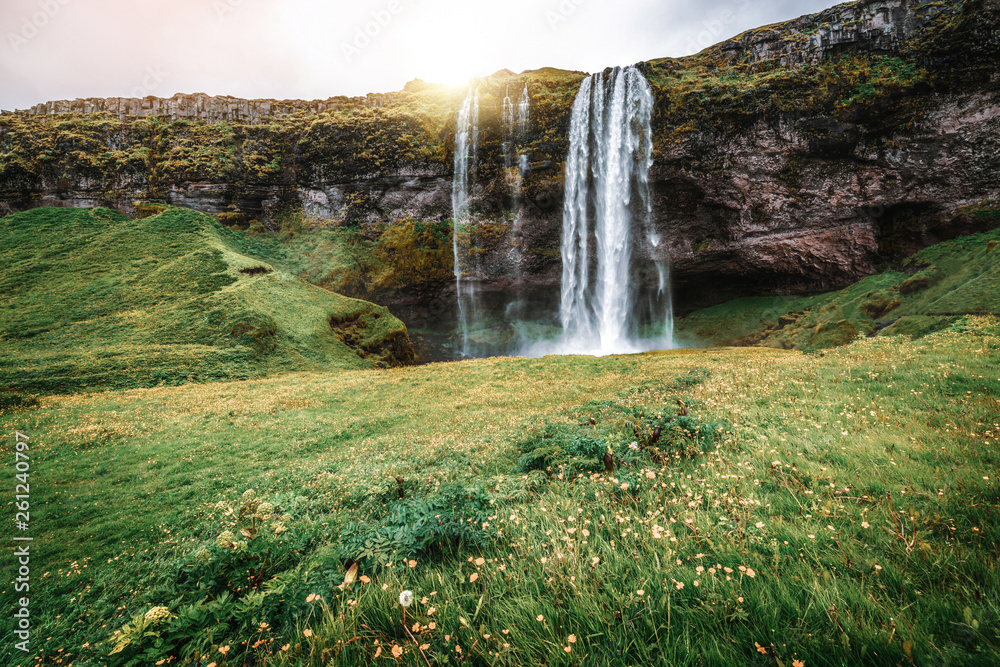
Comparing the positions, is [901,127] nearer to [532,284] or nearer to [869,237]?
[869,237]

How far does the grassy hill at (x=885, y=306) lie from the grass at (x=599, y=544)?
14.9m

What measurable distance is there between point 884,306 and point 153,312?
51.5 meters

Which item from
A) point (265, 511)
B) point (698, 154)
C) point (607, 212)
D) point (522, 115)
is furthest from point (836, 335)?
point (522, 115)

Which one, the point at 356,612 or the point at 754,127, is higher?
the point at 754,127

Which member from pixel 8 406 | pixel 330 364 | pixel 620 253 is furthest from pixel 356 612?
pixel 620 253

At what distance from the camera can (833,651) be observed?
161 cm

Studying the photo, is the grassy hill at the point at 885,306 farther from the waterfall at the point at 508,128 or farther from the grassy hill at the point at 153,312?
the grassy hill at the point at 153,312

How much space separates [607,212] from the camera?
36.7 meters

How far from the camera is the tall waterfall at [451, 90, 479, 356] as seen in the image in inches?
1580

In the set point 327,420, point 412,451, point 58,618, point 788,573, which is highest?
point 788,573

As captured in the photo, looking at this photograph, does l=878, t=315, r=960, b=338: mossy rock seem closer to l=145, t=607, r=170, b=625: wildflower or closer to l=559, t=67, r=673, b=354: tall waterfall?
l=559, t=67, r=673, b=354: tall waterfall

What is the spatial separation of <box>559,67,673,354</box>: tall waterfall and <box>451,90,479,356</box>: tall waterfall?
10.4m

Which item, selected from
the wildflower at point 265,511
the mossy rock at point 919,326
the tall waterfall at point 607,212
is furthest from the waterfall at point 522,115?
the wildflower at point 265,511

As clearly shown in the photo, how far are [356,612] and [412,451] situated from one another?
21.9 ft
